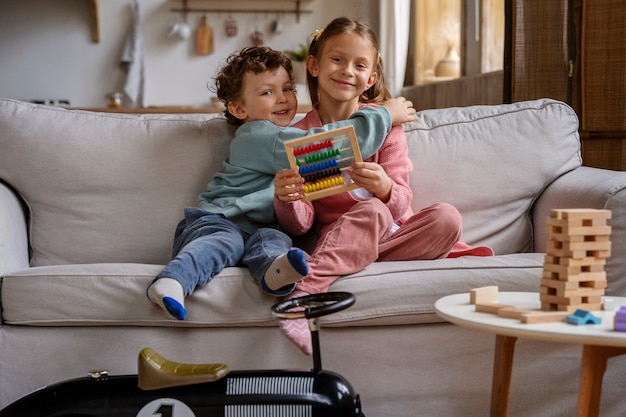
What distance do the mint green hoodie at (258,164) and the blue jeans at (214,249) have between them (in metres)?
0.05

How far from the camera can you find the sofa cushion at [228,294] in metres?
1.85

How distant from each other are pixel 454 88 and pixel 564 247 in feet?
11.1

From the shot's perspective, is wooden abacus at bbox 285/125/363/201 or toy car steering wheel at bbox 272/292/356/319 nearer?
toy car steering wheel at bbox 272/292/356/319

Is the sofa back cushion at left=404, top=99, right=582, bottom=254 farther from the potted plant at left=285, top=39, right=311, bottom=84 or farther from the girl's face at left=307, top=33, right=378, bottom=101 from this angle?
the potted plant at left=285, top=39, right=311, bottom=84

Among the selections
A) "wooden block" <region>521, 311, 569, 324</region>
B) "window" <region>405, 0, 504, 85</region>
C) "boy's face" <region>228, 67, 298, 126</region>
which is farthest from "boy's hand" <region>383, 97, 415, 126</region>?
"window" <region>405, 0, 504, 85</region>

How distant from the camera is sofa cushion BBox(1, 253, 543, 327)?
1848mm

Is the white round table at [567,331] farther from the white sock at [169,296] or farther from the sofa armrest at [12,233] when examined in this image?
the sofa armrest at [12,233]

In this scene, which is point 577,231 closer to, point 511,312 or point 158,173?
point 511,312

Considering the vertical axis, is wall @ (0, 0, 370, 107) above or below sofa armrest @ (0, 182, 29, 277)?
above

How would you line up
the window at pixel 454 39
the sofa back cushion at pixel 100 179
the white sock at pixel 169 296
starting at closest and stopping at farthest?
the white sock at pixel 169 296, the sofa back cushion at pixel 100 179, the window at pixel 454 39

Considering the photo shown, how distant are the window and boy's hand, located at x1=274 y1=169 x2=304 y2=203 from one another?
2.65 m

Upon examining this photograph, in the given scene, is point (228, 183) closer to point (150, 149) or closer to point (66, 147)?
point (150, 149)

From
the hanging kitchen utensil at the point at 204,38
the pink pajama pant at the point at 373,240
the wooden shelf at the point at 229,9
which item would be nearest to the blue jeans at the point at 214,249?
the pink pajama pant at the point at 373,240

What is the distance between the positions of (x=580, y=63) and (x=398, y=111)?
3.69ft
